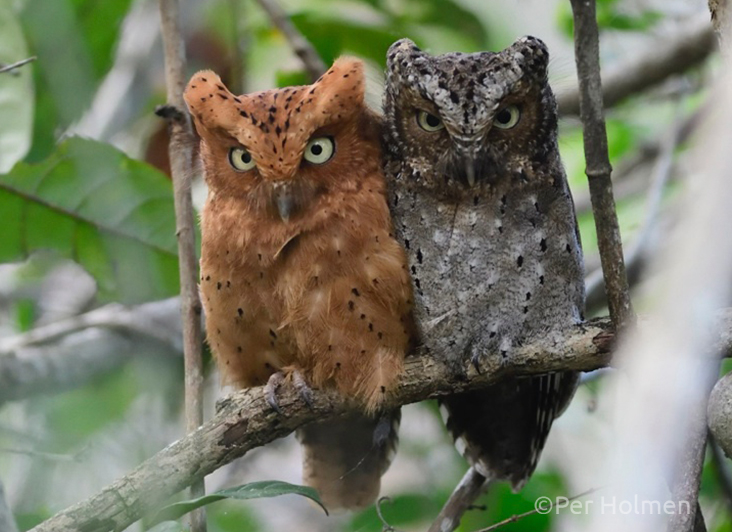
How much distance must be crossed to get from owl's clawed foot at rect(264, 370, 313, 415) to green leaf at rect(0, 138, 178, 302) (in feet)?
2.35

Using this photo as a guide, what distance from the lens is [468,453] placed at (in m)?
2.99

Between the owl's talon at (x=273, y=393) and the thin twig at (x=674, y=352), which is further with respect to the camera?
the owl's talon at (x=273, y=393)

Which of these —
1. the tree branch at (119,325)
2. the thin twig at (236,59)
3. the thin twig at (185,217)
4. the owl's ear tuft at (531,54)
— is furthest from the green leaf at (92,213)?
the owl's ear tuft at (531,54)

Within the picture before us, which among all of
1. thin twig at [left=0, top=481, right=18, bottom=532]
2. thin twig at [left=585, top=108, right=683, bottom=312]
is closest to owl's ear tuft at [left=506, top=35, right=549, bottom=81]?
thin twig at [left=585, top=108, right=683, bottom=312]

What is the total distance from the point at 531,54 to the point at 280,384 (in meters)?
1.11

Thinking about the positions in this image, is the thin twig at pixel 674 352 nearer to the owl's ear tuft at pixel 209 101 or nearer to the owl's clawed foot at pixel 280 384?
the owl's clawed foot at pixel 280 384

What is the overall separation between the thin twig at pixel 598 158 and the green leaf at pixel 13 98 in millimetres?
2092

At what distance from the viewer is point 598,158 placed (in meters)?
1.80

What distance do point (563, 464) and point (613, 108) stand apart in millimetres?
1751

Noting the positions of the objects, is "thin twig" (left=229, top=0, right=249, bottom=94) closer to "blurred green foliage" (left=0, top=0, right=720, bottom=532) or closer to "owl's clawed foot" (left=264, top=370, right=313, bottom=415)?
"blurred green foliage" (left=0, top=0, right=720, bottom=532)

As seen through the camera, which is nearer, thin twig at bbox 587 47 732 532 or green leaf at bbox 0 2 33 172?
thin twig at bbox 587 47 732 532

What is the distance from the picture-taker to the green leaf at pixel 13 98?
125 inches

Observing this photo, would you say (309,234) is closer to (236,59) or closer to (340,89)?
(340,89)

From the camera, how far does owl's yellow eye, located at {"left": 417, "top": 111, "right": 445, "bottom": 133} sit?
2.47 m
